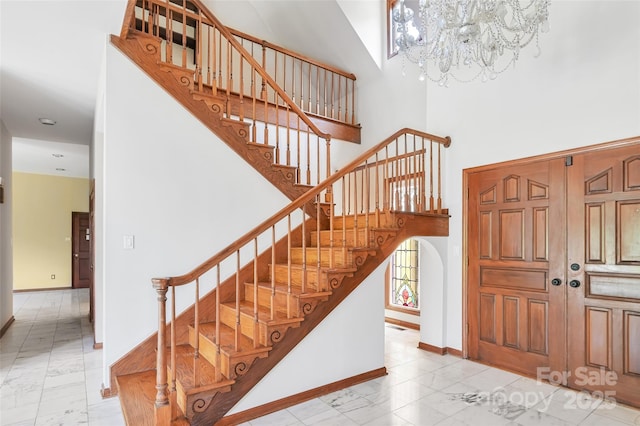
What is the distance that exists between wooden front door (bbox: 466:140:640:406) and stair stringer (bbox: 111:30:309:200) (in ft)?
7.24

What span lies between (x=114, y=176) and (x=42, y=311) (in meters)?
5.05

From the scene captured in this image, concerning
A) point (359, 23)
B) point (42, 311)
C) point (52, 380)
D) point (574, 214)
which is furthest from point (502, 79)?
point (42, 311)

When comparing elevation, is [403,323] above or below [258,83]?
below

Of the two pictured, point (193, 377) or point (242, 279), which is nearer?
point (193, 377)

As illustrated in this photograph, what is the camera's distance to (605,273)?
2877mm

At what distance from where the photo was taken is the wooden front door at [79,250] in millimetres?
8992

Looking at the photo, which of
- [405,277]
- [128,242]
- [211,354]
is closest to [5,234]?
[128,242]

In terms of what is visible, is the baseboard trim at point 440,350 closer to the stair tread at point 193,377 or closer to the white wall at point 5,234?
the stair tread at point 193,377

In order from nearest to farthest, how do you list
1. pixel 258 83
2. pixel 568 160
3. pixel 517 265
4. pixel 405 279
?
pixel 568 160 → pixel 517 265 → pixel 405 279 → pixel 258 83

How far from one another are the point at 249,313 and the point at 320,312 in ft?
1.93

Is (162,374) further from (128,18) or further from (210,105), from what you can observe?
(128,18)

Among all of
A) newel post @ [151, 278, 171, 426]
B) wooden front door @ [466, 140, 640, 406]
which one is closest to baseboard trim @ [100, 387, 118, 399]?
newel post @ [151, 278, 171, 426]

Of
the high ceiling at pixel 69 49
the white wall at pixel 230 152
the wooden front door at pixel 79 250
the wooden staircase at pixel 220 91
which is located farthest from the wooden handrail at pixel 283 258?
the wooden front door at pixel 79 250

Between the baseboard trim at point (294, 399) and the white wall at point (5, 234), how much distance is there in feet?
14.2
